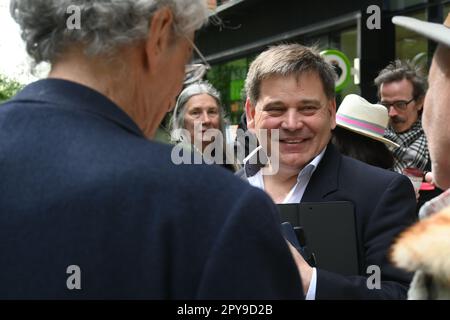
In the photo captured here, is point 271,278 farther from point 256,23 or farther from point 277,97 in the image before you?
point 256,23

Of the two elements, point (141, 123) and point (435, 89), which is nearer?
point (141, 123)

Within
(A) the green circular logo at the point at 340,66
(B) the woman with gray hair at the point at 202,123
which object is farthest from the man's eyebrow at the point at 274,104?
(A) the green circular logo at the point at 340,66

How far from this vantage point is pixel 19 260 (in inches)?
53.4

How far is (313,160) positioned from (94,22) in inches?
63.9

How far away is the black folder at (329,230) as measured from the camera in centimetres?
255

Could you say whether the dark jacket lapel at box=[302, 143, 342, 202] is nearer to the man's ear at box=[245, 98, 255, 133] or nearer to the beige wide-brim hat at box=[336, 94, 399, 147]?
the man's ear at box=[245, 98, 255, 133]

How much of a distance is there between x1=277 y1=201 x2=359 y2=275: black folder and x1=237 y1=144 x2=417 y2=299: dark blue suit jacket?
35 millimetres

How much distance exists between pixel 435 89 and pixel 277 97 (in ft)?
3.82

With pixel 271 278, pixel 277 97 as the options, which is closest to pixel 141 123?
pixel 271 278

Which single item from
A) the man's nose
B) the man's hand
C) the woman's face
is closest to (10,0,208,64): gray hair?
the man's hand

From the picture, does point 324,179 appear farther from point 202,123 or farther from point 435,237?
point 202,123

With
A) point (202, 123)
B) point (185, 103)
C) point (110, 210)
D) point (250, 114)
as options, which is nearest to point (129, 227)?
point (110, 210)

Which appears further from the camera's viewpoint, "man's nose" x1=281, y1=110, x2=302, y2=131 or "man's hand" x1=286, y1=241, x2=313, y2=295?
"man's nose" x1=281, y1=110, x2=302, y2=131

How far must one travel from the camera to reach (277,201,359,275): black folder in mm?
2555
